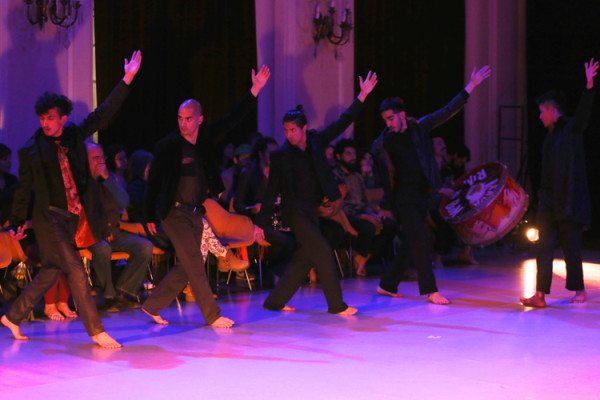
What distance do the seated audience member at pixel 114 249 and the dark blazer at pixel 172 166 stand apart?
100 centimetres

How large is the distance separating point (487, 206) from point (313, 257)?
204 cm

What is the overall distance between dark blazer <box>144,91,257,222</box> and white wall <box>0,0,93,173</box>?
272 cm

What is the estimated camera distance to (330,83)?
441 inches

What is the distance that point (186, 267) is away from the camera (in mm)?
6035

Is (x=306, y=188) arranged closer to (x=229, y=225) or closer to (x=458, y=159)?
(x=229, y=225)

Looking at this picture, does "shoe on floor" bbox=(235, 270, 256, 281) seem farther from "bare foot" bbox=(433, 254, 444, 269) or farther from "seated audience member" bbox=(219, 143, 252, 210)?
"bare foot" bbox=(433, 254, 444, 269)

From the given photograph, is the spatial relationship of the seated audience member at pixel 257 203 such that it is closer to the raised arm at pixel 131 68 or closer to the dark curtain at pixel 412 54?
the raised arm at pixel 131 68

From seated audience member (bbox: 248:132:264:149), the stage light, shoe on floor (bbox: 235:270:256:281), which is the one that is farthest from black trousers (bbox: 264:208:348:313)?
the stage light

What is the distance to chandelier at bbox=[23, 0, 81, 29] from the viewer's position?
8.22m

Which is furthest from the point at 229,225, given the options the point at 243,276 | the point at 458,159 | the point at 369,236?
the point at 458,159

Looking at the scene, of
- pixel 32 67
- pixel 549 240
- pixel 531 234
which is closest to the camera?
pixel 549 240

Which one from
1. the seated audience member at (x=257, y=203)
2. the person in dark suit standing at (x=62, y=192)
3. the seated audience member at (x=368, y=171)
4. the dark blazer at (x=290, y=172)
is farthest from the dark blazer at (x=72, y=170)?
the seated audience member at (x=368, y=171)

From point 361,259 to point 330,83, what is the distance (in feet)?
9.63

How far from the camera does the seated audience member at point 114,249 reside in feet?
22.6
